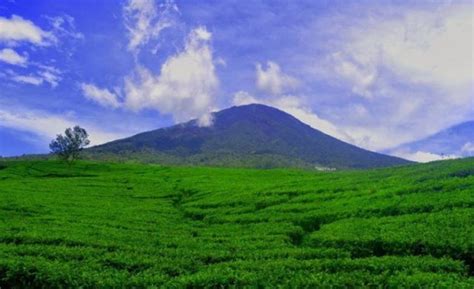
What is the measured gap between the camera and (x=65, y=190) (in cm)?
7425

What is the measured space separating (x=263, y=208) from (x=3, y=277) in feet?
101

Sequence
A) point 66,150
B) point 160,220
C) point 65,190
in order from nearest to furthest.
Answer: point 160,220
point 65,190
point 66,150

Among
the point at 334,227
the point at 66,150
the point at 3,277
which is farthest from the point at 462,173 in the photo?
the point at 66,150

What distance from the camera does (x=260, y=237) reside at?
35219mm

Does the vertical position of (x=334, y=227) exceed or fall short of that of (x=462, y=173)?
it falls short

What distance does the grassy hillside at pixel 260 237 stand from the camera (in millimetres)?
22094

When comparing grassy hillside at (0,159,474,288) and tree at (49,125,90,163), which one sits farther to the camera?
tree at (49,125,90,163)

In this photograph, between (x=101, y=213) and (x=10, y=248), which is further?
(x=101, y=213)

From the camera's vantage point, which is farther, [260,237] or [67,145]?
[67,145]

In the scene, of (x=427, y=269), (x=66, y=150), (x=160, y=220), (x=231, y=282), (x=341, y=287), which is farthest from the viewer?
(x=66, y=150)

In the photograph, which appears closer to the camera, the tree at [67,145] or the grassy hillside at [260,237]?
the grassy hillside at [260,237]

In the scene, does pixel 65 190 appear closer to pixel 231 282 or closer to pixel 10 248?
pixel 10 248

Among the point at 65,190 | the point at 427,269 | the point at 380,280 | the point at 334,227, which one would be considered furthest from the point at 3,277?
the point at 65,190

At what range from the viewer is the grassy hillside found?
22094mm
